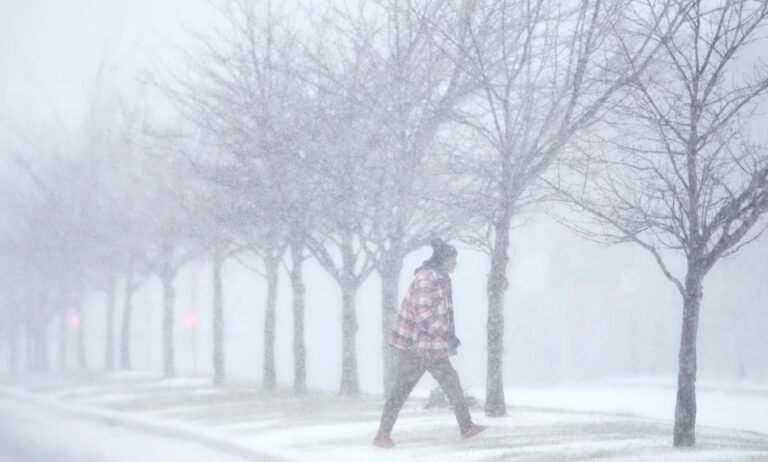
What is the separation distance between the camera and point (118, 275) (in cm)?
3438

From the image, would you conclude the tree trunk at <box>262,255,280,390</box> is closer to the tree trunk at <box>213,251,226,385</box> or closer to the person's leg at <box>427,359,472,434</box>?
the tree trunk at <box>213,251,226,385</box>

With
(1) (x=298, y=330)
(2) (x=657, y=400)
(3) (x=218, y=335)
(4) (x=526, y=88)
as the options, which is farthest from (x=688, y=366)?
(3) (x=218, y=335)

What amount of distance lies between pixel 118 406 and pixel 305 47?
24.9 feet

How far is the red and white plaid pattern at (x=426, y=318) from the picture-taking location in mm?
11414

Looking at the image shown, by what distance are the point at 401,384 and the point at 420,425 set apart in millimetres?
2048

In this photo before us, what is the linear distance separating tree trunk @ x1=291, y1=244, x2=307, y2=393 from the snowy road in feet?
11.5

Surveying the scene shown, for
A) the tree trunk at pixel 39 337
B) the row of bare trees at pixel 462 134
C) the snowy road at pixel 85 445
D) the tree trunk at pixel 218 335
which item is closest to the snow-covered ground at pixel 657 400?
the row of bare trees at pixel 462 134

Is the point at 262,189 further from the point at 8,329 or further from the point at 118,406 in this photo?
the point at 8,329

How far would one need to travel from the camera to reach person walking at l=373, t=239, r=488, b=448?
1143 cm

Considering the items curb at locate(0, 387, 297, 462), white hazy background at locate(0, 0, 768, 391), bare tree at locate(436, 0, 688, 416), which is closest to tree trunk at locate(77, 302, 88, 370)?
white hazy background at locate(0, 0, 768, 391)

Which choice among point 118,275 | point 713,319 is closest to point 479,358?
point 713,319

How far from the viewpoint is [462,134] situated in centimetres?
1762

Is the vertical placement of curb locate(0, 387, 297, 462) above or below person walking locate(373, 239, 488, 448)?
below

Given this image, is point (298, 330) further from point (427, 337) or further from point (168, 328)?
point (427, 337)
